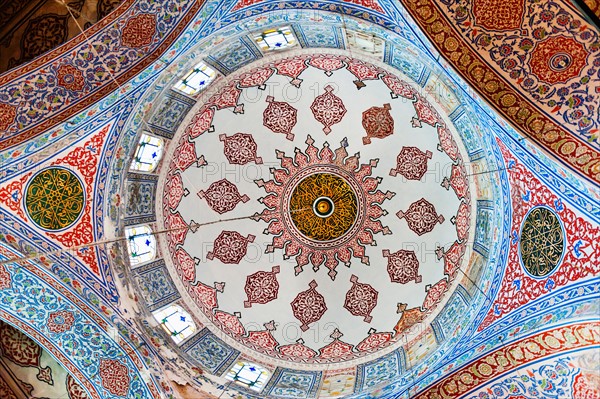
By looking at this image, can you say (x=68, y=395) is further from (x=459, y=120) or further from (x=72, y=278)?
(x=459, y=120)

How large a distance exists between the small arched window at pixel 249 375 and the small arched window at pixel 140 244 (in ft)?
8.60

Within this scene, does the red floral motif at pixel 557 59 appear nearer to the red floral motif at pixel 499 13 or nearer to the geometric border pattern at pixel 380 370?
the red floral motif at pixel 499 13

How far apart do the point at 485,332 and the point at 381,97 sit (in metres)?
4.81

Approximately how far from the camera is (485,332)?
7832 millimetres

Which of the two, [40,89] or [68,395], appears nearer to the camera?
[40,89]

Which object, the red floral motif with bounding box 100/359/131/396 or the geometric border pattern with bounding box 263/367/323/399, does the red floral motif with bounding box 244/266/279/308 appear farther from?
the red floral motif with bounding box 100/359/131/396

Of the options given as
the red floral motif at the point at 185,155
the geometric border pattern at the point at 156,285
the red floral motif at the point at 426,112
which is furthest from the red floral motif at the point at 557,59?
the geometric border pattern at the point at 156,285

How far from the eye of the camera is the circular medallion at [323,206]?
436 inches

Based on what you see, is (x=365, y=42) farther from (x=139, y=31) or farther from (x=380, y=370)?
(x=380, y=370)

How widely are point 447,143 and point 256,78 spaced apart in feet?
12.5

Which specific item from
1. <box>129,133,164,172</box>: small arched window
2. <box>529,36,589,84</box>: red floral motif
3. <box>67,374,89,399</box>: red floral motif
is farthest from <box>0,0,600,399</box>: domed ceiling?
<box>67,374,89,399</box>: red floral motif

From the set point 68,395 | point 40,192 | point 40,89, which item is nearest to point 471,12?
point 40,89

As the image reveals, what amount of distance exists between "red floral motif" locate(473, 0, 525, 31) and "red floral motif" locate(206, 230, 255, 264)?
6677mm

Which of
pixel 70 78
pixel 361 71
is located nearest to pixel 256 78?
pixel 361 71
